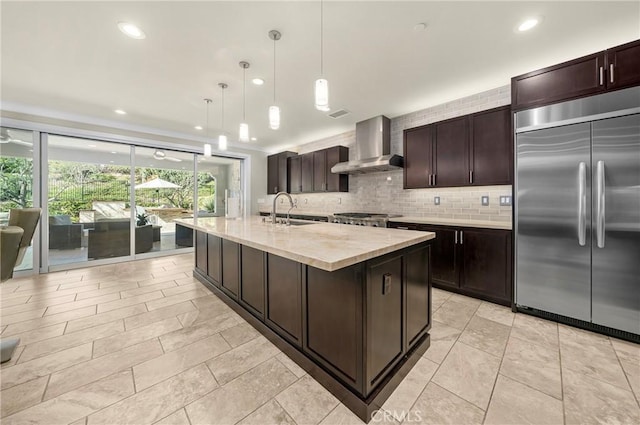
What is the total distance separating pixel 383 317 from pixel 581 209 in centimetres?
219

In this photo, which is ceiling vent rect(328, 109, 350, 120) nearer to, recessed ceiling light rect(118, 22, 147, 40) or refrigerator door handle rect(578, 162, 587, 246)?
recessed ceiling light rect(118, 22, 147, 40)

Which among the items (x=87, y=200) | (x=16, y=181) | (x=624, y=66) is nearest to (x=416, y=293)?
(x=624, y=66)

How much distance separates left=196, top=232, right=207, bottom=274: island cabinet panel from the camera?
340cm

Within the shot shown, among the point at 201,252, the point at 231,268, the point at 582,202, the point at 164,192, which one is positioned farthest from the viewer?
the point at 164,192

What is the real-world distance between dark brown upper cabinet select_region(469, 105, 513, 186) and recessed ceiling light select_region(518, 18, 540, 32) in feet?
2.96

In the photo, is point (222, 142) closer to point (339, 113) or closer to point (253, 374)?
point (339, 113)

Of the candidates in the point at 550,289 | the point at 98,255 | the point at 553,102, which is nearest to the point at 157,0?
the point at 553,102

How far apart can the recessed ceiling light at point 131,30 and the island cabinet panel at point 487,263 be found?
385cm

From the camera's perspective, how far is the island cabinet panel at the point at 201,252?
3396 millimetres

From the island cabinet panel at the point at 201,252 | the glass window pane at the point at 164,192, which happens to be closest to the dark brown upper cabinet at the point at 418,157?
the island cabinet panel at the point at 201,252

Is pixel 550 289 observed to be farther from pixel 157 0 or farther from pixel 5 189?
pixel 5 189

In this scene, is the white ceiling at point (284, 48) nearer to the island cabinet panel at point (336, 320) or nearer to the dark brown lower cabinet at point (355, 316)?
the dark brown lower cabinet at point (355, 316)

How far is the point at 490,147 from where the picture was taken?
2.99 meters

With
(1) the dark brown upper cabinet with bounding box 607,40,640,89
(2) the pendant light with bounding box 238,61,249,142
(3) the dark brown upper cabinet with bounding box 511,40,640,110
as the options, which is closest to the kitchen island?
(2) the pendant light with bounding box 238,61,249,142
